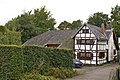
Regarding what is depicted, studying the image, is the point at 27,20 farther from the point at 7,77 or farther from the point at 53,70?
the point at 7,77

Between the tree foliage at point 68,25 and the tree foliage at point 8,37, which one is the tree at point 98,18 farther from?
the tree foliage at point 8,37

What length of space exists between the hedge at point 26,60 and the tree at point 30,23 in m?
22.9

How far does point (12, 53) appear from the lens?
657 inches


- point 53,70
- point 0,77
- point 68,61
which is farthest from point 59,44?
point 0,77

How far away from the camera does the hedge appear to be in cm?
1614

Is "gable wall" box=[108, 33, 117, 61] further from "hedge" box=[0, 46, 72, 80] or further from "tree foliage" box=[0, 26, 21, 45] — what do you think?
"hedge" box=[0, 46, 72, 80]

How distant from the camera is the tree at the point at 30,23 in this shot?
181 ft

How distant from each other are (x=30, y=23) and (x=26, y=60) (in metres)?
40.3

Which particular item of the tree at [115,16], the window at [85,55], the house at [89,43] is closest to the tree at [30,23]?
the house at [89,43]

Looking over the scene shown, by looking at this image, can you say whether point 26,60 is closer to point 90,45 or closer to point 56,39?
point 90,45

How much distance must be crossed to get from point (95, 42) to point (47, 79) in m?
25.5

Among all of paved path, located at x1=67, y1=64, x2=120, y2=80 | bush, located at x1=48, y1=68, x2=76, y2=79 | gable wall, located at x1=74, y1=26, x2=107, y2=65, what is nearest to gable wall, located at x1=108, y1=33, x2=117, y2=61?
gable wall, located at x1=74, y1=26, x2=107, y2=65

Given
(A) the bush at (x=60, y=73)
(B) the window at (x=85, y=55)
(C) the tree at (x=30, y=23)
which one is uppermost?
(C) the tree at (x=30, y=23)

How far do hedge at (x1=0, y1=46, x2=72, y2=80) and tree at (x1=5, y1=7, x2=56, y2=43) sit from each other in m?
22.9
